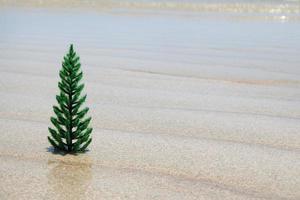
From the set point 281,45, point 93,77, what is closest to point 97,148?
point 93,77

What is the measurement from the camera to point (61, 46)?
4.45m

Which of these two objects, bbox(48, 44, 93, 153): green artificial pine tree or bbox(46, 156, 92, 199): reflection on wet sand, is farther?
bbox(48, 44, 93, 153): green artificial pine tree

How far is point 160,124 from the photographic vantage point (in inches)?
77.6

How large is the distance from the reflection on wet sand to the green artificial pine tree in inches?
1.9

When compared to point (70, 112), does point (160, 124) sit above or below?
below

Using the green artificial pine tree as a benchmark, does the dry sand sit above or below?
below

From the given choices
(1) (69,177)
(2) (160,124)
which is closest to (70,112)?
(1) (69,177)

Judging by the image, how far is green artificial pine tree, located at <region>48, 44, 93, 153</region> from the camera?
56.8 inches

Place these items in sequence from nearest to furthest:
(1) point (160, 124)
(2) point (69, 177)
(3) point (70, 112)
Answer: (2) point (69, 177)
(3) point (70, 112)
(1) point (160, 124)

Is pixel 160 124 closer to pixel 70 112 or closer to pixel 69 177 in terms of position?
pixel 70 112

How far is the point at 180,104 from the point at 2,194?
1229 millimetres

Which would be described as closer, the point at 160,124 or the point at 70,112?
the point at 70,112

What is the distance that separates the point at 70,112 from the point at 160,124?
0.56 metres

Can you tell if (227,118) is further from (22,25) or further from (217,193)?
(22,25)
